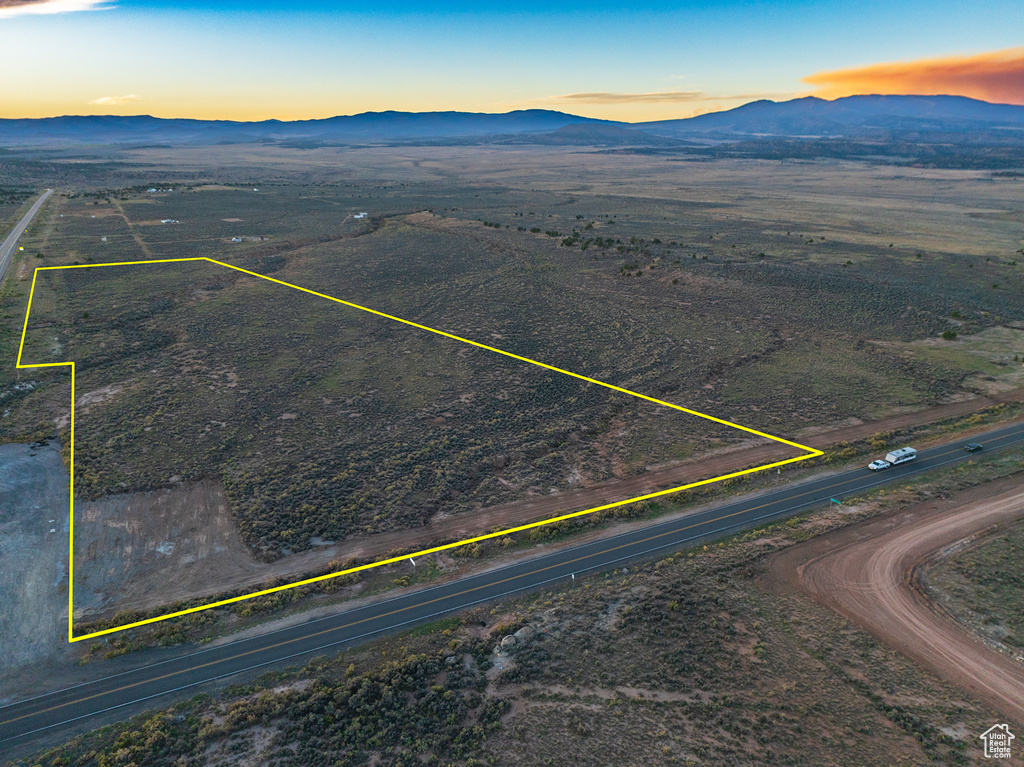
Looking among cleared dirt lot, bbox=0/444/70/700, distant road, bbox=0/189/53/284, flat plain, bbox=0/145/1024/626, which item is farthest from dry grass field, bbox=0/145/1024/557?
distant road, bbox=0/189/53/284

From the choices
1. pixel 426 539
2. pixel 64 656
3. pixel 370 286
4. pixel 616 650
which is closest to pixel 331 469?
pixel 426 539

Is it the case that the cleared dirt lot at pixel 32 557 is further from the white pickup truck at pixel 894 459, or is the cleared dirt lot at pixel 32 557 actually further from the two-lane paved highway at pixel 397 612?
the white pickup truck at pixel 894 459

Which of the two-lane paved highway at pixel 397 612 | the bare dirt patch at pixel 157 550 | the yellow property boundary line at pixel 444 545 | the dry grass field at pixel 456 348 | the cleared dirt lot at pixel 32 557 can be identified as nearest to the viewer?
the two-lane paved highway at pixel 397 612

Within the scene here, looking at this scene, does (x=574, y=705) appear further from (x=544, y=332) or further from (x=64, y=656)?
(x=544, y=332)
